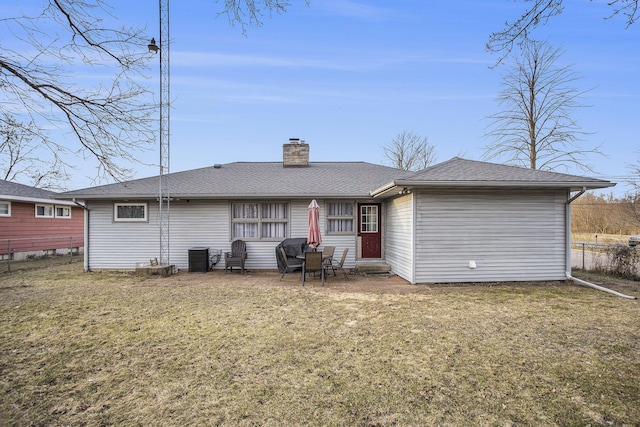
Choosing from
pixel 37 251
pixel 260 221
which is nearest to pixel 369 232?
pixel 260 221

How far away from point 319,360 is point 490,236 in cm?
645

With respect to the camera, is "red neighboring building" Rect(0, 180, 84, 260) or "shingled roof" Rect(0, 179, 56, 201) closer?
"shingled roof" Rect(0, 179, 56, 201)

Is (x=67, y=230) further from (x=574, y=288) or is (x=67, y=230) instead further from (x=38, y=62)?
(x=574, y=288)

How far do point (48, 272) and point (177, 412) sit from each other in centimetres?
1058

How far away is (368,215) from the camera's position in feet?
35.6

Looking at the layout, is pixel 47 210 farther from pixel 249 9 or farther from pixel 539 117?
pixel 539 117

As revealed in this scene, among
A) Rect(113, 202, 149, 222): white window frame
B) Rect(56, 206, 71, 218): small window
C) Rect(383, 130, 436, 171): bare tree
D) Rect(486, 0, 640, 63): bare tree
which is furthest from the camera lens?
Rect(383, 130, 436, 171): bare tree

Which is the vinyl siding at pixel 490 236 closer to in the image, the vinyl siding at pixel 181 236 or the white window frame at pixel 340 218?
the white window frame at pixel 340 218

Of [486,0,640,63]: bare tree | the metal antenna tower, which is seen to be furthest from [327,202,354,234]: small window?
[486,0,640,63]: bare tree

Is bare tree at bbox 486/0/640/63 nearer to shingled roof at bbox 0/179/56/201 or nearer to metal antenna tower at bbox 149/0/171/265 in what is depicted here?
metal antenna tower at bbox 149/0/171/265

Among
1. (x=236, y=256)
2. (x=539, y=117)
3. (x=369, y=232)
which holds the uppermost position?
(x=539, y=117)

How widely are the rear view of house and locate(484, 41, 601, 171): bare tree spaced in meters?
8.69

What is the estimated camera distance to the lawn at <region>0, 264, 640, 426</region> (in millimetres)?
2734

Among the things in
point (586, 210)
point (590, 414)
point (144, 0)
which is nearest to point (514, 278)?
point (590, 414)
